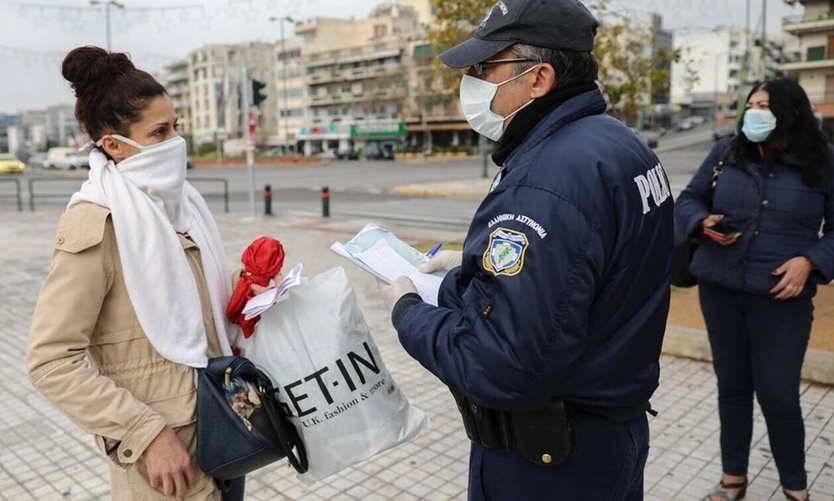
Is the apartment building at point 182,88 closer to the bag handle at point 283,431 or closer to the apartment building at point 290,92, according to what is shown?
the apartment building at point 290,92

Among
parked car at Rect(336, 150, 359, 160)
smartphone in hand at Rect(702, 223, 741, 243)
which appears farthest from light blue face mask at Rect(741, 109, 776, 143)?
parked car at Rect(336, 150, 359, 160)

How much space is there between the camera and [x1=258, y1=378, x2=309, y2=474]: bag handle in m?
1.95

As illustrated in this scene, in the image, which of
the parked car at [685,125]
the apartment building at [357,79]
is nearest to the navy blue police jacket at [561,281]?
the apartment building at [357,79]

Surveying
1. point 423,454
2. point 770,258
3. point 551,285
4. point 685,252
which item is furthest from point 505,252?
point 423,454

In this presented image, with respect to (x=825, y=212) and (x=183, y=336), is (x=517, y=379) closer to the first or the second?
(x=183, y=336)

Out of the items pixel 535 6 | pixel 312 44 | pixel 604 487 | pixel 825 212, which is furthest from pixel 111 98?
pixel 312 44

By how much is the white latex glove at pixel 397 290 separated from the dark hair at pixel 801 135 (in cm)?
209

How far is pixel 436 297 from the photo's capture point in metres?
1.88

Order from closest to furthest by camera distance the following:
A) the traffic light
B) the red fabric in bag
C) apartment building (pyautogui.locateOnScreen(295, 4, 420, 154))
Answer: the red fabric in bag, the traffic light, apartment building (pyautogui.locateOnScreen(295, 4, 420, 154))

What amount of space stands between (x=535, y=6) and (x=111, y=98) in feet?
3.79

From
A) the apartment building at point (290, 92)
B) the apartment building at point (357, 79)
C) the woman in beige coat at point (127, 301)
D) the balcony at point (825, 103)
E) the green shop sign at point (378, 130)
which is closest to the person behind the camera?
the woman in beige coat at point (127, 301)

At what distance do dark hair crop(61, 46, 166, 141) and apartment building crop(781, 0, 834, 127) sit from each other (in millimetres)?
47989

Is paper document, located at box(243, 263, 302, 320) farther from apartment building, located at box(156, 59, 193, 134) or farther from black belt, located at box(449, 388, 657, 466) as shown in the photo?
apartment building, located at box(156, 59, 193, 134)

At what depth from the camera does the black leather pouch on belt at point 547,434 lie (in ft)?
5.32
